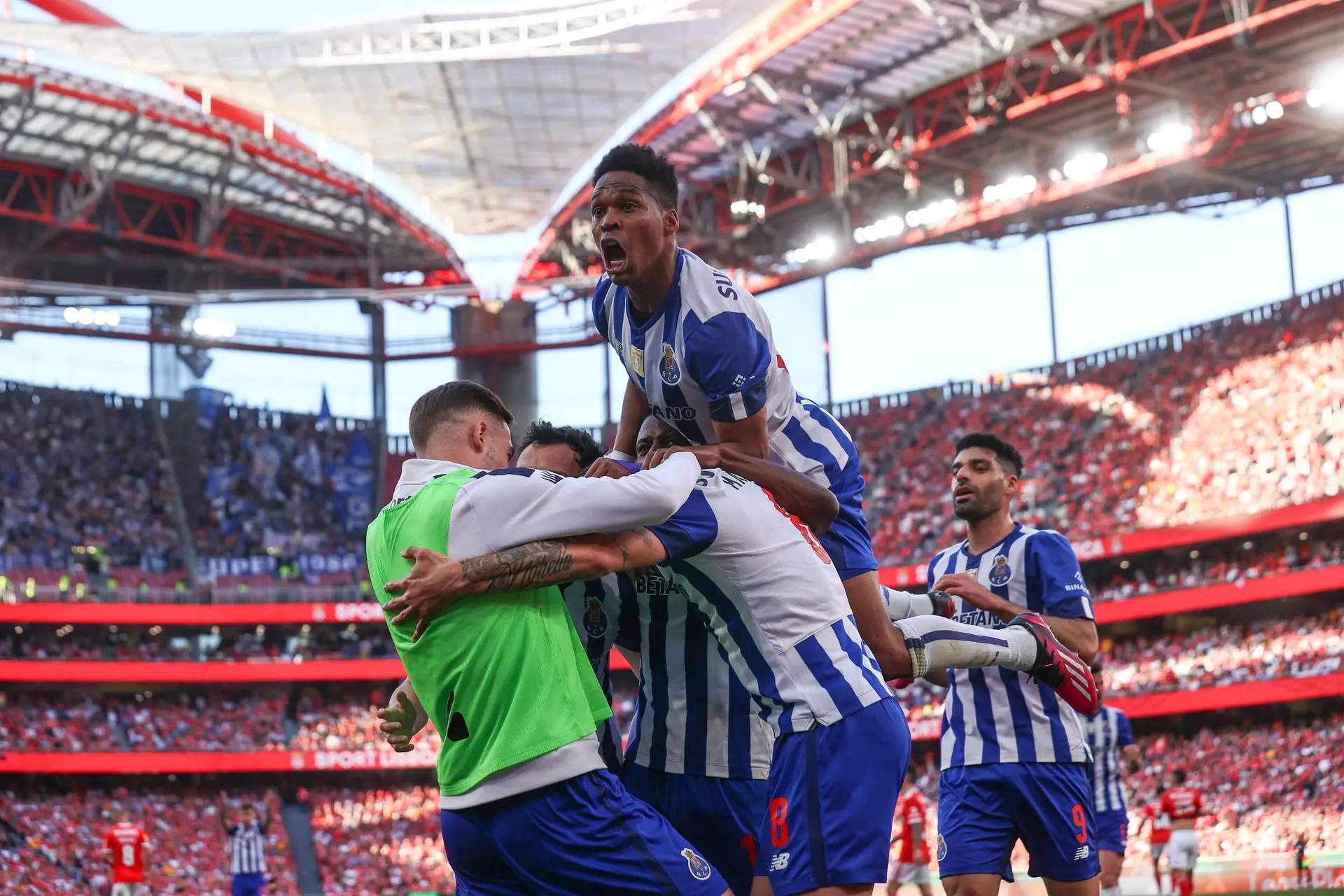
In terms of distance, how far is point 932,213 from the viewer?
127 feet

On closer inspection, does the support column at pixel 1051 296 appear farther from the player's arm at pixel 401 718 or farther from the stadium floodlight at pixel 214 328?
the player's arm at pixel 401 718

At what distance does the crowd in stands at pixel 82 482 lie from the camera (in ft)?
136

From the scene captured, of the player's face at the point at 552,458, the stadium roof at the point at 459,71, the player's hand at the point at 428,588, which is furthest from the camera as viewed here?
the stadium roof at the point at 459,71

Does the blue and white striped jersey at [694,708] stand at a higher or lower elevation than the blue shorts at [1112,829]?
higher

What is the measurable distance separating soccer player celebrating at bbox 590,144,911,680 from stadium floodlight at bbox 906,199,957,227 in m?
32.8

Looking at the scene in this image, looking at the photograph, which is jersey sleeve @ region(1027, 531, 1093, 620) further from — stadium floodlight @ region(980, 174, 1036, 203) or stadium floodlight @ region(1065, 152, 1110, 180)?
stadium floodlight @ region(980, 174, 1036, 203)

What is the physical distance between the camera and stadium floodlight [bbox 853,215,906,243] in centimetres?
3923

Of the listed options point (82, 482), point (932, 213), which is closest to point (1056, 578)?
point (932, 213)

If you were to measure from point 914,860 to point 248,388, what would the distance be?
116 ft

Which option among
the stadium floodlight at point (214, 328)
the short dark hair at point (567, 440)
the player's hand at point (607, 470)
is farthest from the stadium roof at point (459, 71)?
the player's hand at point (607, 470)

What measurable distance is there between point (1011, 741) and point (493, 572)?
155 inches

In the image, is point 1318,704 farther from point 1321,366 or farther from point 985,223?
point 985,223

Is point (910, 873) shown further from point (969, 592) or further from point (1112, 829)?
point (969, 592)

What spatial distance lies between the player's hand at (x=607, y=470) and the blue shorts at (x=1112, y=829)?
8.81 meters
